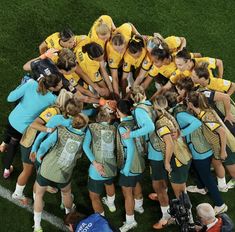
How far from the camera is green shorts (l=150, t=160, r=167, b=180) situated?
6.37m

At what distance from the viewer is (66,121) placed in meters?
5.91

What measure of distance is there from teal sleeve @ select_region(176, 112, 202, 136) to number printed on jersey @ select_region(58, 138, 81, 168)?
1305 mm

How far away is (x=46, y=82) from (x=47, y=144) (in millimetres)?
770

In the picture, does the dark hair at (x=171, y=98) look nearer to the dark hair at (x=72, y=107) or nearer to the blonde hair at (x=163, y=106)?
the blonde hair at (x=163, y=106)

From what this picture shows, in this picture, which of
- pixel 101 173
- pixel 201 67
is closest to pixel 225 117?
pixel 201 67

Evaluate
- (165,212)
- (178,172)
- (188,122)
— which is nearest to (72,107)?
(188,122)

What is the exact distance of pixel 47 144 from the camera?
5898 millimetres

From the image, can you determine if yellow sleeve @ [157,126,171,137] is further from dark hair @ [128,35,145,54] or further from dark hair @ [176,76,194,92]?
dark hair @ [128,35,145,54]

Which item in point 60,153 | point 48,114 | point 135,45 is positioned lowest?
point 60,153

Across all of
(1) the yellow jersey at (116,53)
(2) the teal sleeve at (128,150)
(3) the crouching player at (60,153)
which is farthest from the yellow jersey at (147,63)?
(3) the crouching player at (60,153)

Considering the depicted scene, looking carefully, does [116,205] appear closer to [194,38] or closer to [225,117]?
[225,117]

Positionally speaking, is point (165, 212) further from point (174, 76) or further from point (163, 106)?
point (174, 76)

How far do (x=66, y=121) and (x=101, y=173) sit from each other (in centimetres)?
78

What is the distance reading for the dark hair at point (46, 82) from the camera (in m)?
6.11
